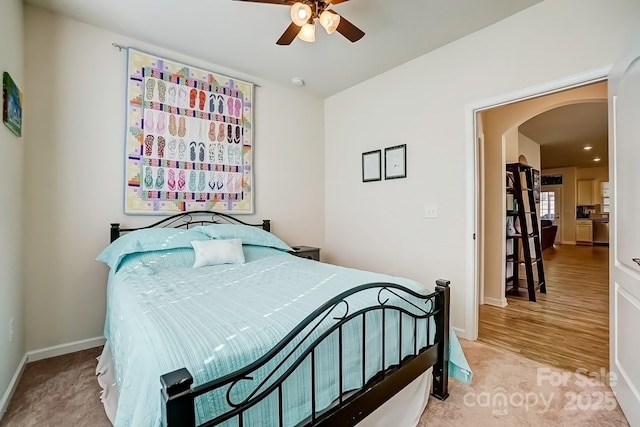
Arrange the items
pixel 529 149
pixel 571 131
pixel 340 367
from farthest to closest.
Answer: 1. pixel 529 149
2. pixel 571 131
3. pixel 340 367

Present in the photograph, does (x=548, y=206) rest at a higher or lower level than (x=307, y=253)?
higher

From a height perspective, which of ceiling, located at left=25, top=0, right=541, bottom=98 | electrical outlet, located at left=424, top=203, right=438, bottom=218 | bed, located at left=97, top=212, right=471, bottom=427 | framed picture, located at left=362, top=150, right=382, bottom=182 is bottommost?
bed, located at left=97, top=212, right=471, bottom=427

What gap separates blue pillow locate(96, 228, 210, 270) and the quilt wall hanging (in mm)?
441

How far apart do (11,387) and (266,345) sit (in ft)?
6.49

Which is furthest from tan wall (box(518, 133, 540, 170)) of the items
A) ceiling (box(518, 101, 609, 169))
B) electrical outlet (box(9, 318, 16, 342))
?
electrical outlet (box(9, 318, 16, 342))

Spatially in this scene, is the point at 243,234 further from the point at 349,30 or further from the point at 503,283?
the point at 503,283

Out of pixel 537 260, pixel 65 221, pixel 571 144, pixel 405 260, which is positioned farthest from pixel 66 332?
pixel 571 144

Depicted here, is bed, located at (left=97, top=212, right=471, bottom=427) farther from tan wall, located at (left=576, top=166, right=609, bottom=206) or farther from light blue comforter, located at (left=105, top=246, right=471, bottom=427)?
tan wall, located at (left=576, top=166, right=609, bottom=206)

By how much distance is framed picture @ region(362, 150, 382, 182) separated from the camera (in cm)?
346

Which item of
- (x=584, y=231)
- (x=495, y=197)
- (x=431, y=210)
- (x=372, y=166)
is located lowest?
(x=584, y=231)

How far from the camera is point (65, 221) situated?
2.45m

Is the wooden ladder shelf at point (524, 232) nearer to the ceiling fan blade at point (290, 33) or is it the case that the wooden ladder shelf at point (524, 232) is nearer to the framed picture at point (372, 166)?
the framed picture at point (372, 166)

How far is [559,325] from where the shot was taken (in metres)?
2.99

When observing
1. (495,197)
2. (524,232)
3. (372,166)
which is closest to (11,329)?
(372,166)
